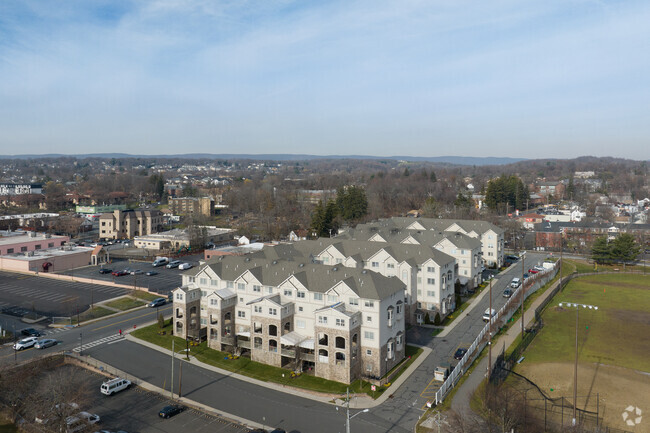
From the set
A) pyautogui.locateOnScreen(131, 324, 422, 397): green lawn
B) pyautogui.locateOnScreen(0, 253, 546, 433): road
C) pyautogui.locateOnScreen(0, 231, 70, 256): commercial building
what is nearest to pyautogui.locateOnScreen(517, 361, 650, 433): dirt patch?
pyautogui.locateOnScreen(0, 253, 546, 433): road

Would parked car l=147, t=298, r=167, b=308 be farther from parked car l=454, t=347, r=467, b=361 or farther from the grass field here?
the grass field

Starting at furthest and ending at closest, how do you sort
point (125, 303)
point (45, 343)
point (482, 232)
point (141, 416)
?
1. point (482, 232)
2. point (125, 303)
3. point (45, 343)
4. point (141, 416)

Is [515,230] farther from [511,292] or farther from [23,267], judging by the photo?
[23,267]

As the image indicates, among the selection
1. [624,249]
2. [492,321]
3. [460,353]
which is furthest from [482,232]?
[460,353]

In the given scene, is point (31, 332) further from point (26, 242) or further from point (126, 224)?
point (126, 224)

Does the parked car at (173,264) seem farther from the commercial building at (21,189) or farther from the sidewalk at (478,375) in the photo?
the commercial building at (21,189)

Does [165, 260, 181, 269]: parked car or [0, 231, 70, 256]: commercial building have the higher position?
[0, 231, 70, 256]: commercial building

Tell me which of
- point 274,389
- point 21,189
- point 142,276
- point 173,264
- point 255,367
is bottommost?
point 274,389
